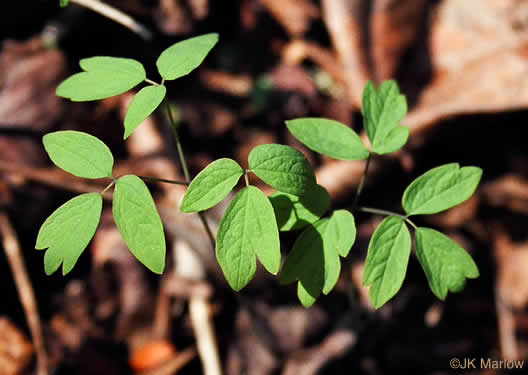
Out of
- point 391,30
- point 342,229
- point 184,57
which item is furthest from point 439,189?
point 391,30

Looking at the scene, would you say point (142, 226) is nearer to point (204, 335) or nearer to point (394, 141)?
point (394, 141)

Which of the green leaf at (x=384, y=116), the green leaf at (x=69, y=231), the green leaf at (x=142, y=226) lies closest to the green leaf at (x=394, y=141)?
the green leaf at (x=384, y=116)

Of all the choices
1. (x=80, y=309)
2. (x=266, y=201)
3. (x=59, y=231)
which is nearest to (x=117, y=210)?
(x=59, y=231)

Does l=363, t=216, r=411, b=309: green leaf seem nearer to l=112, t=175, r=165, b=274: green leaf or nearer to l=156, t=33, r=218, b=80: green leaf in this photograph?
l=112, t=175, r=165, b=274: green leaf

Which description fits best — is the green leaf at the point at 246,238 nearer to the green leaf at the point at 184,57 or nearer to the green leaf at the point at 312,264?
the green leaf at the point at 312,264

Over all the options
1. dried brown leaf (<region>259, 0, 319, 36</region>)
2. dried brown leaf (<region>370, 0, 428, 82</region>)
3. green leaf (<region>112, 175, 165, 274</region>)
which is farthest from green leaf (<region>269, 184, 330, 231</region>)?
dried brown leaf (<region>259, 0, 319, 36</region>)

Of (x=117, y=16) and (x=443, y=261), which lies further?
(x=117, y=16)
